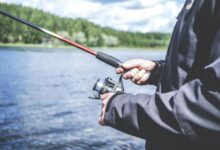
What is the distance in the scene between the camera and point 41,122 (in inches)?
525

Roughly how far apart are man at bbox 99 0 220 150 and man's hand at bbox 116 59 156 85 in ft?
2.30

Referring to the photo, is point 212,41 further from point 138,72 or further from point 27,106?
point 27,106

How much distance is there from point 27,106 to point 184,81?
14.7 meters

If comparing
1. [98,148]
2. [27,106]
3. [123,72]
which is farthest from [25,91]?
[123,72]

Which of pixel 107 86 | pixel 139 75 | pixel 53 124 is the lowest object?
pixel 53 124

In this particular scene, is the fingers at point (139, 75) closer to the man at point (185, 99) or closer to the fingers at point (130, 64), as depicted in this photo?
the fingers at point (130, 64)

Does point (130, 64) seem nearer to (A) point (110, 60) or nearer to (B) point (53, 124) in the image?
(A) point (110, 60)

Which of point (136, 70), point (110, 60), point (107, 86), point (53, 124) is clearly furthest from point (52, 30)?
point (136, 70)

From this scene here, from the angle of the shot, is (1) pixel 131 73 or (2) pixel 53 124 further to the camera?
(2) pixel 53 124

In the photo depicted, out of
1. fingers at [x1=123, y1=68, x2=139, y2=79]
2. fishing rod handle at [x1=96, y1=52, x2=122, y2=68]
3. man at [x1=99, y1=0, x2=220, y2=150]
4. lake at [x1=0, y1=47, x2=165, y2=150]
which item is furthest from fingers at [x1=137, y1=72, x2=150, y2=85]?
lake at [x1=0, y1=47, x2=165, y2=150]

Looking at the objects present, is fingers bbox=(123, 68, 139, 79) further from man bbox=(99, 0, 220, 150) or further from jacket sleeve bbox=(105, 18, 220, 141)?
jacket sleeve bbox=(105, 18, 220, 141)

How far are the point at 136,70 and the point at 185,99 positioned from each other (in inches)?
50.6

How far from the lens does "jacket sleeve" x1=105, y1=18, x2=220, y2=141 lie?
186 cm

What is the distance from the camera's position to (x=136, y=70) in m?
3.22
